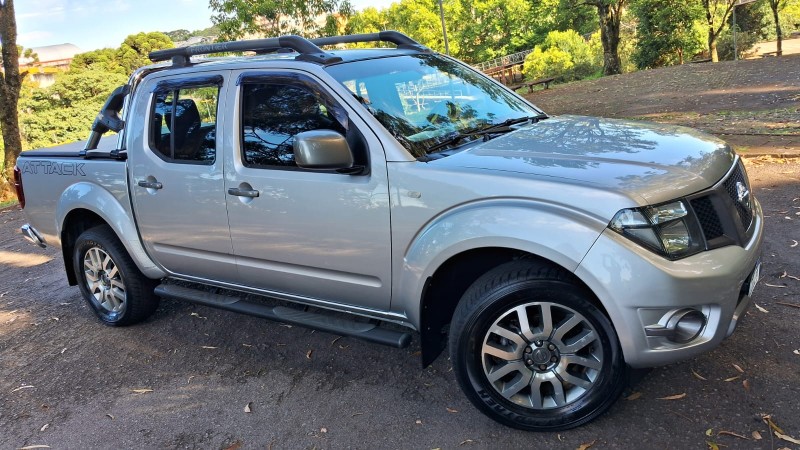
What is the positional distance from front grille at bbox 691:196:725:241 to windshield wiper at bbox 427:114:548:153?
1156 mm

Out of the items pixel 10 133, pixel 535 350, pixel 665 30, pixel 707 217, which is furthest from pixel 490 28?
pixel 535 350

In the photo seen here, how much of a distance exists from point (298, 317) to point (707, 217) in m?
2.25

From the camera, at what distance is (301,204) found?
3.42 meters

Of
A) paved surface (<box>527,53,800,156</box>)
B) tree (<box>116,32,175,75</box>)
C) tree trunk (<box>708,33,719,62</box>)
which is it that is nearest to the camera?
paved surface (<box>527,53,800,156</box>)

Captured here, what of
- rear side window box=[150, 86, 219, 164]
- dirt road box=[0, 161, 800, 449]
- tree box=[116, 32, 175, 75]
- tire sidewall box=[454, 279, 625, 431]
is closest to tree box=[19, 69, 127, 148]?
tree box=[116, 32, 175, 75]

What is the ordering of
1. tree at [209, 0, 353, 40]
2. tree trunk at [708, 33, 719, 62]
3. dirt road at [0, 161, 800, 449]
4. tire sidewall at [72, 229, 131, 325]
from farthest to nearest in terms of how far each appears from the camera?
tree trunk at [708, 33, 719, 62] → tree at [209, 0, 353, 40] → tire sidewall at [72, 229, 131, 325] → dirt road at [0, 161, 800, 449]

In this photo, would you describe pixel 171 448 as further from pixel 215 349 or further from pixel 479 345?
pixel 479 345

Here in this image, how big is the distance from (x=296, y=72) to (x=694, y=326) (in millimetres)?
2435

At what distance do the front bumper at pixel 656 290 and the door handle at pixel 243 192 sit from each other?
6.28 feet

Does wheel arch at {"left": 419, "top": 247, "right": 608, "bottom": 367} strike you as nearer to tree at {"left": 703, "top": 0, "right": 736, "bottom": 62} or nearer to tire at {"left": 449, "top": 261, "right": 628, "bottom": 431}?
tire at {"left": 449, "top": 261, "right": 628, "bottom": 431}

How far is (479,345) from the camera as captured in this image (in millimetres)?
Answer: 2961

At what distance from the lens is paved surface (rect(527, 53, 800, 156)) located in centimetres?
801

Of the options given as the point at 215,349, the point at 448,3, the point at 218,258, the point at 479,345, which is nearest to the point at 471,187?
the point at 479,345

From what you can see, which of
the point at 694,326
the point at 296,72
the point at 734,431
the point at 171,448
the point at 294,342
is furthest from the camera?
the point at 294,342
